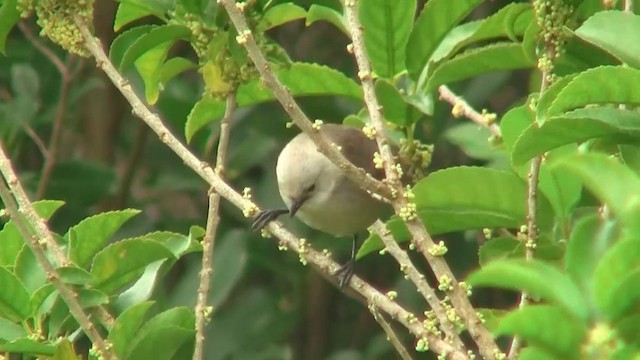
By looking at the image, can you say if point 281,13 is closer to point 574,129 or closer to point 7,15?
point 7,15

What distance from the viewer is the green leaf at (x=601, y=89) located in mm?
1664

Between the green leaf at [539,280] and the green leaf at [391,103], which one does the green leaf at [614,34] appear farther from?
the green leaf at [539,280]

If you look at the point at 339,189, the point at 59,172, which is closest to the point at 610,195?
the point at 339,189

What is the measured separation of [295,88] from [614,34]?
92 cm

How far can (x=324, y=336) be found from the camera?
173 inches

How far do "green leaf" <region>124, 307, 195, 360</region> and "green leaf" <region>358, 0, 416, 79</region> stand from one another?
0.63 metres

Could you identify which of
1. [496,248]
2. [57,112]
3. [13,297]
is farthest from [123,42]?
[57,112]

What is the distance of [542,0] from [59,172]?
2.48 m

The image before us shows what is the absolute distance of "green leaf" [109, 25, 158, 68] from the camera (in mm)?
2344

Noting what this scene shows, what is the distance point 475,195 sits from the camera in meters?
2.12

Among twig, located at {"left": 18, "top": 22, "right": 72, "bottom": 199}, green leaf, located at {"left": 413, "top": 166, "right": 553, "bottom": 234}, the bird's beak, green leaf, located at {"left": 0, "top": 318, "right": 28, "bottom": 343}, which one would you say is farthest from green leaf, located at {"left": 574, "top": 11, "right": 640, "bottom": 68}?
twig, located at {"left": 18, "top": 22, "right": 72, "bottom": 199}

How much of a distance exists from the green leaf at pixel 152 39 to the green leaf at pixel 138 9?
45mm

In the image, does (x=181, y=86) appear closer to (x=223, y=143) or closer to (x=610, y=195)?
(x=223, y=143)

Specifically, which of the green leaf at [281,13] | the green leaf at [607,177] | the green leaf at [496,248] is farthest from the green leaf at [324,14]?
the green leaf at [607,177]
